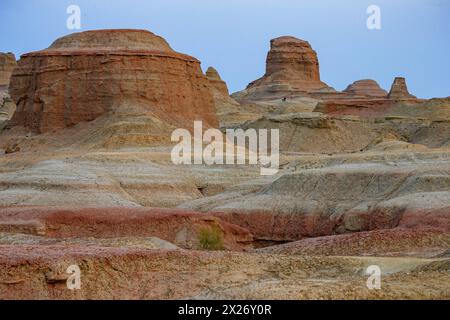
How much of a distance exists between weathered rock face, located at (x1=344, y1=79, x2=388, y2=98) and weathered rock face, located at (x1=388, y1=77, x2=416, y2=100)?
2510 centimetres

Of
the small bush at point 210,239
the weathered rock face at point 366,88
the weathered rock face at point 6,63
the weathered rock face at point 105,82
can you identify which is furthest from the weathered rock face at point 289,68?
the small bush at point 210,239

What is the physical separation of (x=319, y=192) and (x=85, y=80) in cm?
2502

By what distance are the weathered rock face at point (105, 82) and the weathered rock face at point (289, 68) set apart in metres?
74.6

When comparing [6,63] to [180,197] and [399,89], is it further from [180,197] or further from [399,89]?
[180,197]

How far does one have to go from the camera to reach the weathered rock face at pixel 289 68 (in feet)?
463

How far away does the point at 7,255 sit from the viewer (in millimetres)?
20516

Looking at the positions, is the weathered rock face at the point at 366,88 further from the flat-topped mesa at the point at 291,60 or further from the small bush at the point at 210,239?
the small bush at the point at 210,239

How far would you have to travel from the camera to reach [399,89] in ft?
395

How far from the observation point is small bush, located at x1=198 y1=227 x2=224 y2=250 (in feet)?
109

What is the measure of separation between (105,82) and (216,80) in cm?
6360

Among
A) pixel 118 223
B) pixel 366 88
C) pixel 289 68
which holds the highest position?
pixel 289 68

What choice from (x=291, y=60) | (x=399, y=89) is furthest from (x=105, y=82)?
(x=291, y=60)

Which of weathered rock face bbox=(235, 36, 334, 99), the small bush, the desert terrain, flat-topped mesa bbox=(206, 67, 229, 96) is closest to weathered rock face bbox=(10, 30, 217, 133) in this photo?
the desert terrain
